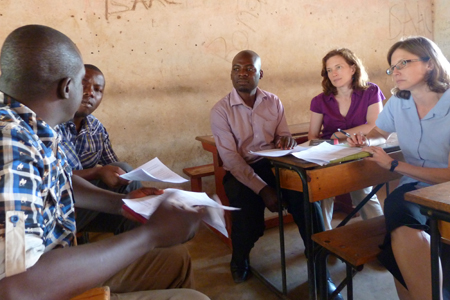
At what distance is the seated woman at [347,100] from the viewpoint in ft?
8.27

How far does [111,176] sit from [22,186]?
998 millimetres

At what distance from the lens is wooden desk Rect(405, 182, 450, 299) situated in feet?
3.31

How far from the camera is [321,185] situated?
1.67 metres

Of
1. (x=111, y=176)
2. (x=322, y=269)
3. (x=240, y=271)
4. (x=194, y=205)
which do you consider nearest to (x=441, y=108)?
(x=322, y=269)

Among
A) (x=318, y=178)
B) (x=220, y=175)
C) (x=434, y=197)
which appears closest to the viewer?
(x=434, y=197)

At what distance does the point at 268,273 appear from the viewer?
2262 mm

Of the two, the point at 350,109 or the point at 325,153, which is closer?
the point at 325,153

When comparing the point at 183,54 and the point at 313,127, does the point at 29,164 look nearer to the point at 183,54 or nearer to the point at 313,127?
the point at 313,127

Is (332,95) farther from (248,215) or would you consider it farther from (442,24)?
(442,24)

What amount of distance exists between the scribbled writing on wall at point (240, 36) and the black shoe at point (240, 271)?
2.08 meters

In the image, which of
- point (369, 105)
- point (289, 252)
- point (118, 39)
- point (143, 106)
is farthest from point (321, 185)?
point (118, 39)

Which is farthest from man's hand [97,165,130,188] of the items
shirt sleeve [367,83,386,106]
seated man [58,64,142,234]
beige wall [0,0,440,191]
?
shirt sleeve [367,83,386,106]

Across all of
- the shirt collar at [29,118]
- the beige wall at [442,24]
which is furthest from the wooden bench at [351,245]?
the beige wall at [442,24]

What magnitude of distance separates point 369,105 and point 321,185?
120 cm
